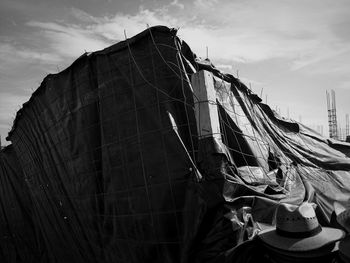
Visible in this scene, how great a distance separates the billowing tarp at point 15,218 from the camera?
22.5ft

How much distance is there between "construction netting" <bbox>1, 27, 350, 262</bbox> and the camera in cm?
299

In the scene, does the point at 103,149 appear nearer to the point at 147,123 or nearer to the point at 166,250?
the point at 147,123

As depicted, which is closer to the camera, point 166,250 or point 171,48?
point 166,250

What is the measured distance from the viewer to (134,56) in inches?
152

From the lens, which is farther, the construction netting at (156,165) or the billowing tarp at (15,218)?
the billowing tarp at (15,218)

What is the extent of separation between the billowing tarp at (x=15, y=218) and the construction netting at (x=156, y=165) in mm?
2121

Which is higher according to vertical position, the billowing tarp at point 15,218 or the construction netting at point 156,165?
the construction netting at point 156,165

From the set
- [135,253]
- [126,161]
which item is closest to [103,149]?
[126,161]

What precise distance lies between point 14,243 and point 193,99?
6.79 m

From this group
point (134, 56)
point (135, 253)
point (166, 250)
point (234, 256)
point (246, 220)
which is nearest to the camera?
point (234, 256)

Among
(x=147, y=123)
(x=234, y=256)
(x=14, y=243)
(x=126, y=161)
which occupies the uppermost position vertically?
(x=147, y=123)

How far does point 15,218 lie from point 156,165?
5658 millimetres

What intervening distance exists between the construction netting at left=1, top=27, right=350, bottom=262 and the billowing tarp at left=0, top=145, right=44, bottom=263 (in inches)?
83.5

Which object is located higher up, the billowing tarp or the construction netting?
A: the construction netting
